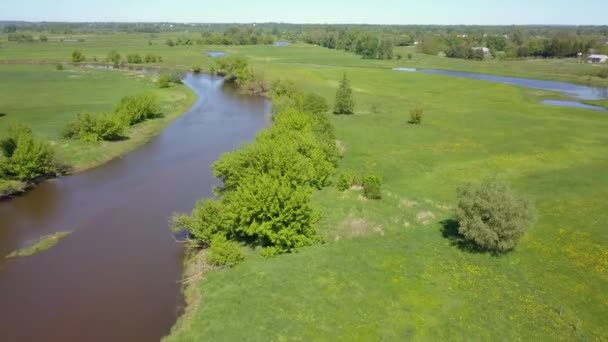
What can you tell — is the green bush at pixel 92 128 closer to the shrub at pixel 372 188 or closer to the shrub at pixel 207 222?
the shrub at pixel 207 222

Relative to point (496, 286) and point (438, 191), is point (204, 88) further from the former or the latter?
point (496, 286)

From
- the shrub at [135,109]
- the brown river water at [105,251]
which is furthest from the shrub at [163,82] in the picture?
the brown river water at [105,251]

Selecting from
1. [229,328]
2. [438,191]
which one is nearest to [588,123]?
[438,191]

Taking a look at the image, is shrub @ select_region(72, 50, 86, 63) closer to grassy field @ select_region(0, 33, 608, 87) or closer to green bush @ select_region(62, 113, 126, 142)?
grassy field @ select_region(0, 33, 608, 87)

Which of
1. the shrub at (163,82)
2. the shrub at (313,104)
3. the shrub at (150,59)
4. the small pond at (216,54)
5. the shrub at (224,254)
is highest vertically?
the small pond at (216,54)

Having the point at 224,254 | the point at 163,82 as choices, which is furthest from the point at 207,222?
the point at 163,82

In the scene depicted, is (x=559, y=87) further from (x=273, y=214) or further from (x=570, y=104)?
(x=273, y=214)

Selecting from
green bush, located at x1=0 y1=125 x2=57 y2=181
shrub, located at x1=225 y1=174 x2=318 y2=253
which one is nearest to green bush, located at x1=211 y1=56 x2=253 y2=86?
green bush, located at x1=0 y1=125 x2=57 y2=181
